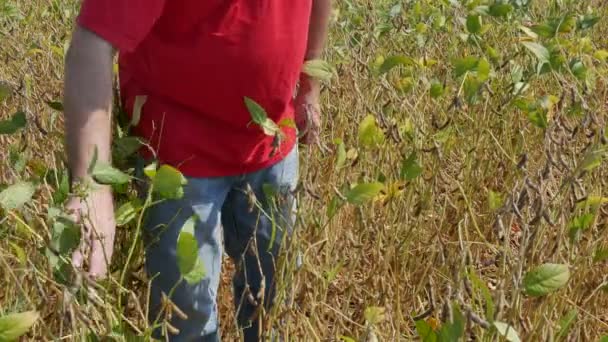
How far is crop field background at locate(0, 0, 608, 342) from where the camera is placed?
2.71 ft

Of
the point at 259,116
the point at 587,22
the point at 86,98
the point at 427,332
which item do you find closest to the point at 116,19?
the point at 86,98

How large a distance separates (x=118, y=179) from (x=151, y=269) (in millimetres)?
281

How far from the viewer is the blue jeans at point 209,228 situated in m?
1.05

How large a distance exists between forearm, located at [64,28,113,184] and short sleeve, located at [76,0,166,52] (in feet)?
0.03

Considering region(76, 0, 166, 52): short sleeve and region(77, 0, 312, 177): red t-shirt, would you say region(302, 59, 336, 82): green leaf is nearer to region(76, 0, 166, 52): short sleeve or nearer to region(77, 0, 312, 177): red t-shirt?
region(77, 0, 312, 177): red t-shirt

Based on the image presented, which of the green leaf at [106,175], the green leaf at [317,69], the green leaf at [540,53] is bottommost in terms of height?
the green leaf at [106,175]

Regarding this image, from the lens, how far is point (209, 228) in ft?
3.56

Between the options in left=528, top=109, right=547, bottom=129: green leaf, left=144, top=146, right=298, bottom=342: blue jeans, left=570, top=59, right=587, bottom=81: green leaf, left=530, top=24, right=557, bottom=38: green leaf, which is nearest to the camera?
left=144, top=146, right=298, bottom=342: blue jeans

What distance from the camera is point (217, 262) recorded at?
45.3 inches

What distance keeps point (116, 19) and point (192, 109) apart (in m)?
0.22

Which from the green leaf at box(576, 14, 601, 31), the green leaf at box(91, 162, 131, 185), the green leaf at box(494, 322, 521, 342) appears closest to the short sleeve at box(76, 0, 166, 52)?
the green leaf at box(91, 162, 131, 185)

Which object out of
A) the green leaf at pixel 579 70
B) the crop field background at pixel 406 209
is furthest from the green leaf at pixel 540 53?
the green leaf at pixel 579 70

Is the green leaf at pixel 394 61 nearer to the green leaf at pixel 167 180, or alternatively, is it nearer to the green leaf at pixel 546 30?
the green leaf at pixel 546 30

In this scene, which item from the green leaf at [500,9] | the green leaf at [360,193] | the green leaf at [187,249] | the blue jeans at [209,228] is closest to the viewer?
the green leaf at [187,249]
